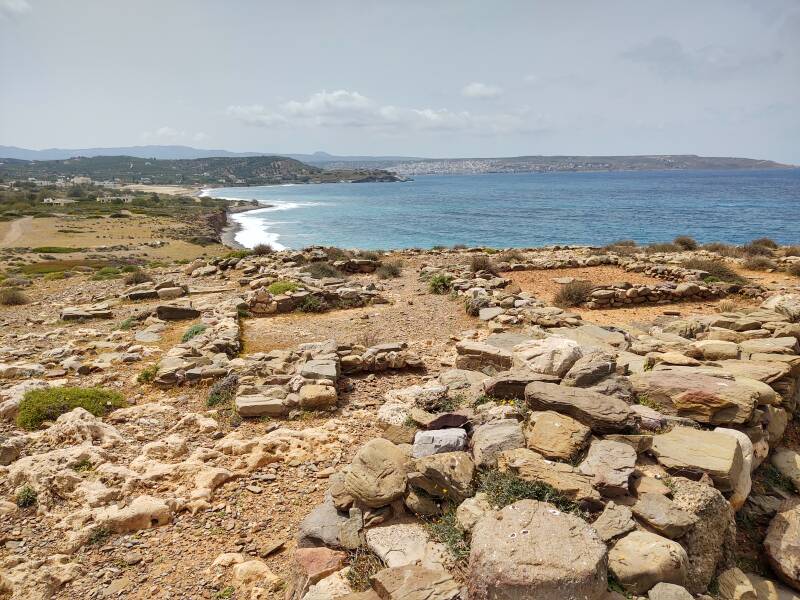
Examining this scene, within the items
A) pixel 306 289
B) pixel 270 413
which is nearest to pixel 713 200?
pixel 306 289

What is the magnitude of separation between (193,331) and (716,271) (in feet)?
61.3

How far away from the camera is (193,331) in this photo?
12.2 metres

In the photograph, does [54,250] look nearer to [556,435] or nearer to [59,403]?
[59,403]

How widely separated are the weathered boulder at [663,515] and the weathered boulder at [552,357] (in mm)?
2528

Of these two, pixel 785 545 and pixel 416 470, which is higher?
pixel 416 470

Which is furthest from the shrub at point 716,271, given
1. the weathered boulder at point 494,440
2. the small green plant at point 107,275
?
the small green plant at point 107,275

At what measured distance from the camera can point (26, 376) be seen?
9.48m

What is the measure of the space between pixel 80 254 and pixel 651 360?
45858 millimetres

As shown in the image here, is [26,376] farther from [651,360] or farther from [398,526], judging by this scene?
[651,360]

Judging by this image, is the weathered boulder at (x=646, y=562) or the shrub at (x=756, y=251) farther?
the shrub at (x=756, y=251)

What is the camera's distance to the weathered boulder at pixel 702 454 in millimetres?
4680

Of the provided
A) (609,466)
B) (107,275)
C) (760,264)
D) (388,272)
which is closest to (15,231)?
(107,275)

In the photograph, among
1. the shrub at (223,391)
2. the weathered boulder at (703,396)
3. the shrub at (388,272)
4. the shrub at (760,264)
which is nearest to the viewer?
the weathered boulder at (703,396)

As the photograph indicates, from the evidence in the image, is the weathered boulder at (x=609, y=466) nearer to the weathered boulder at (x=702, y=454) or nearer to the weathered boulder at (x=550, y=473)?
the weathered boulder at (x=550, y=473)
